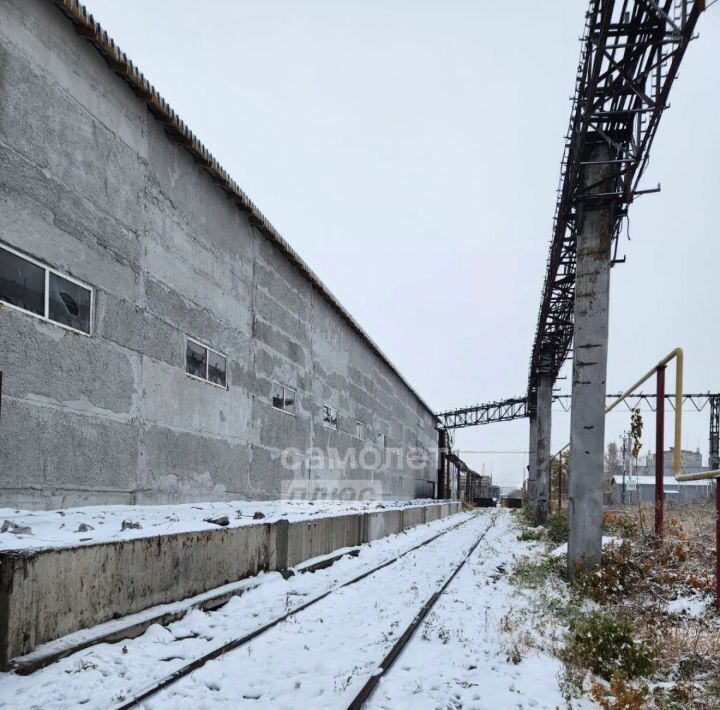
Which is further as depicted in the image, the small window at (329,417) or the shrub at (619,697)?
the small window at (329,417)

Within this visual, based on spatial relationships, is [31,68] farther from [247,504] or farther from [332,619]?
[247,504]

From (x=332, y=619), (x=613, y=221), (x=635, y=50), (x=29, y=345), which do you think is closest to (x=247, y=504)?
(x=332, y=619)

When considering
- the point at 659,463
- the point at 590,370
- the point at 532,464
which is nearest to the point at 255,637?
the point at 659,463

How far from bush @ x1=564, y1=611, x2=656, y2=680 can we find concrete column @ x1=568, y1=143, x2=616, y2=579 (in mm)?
4839

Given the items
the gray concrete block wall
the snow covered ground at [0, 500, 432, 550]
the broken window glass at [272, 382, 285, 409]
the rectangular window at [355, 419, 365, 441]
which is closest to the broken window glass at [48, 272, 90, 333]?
the gray concrete block wall

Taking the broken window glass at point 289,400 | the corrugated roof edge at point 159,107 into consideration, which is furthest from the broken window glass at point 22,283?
the broken window glass at point 289,400

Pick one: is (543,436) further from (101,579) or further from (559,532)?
(101,579)

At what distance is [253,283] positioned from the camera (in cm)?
1248

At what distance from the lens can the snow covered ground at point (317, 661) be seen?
4605 millimetres

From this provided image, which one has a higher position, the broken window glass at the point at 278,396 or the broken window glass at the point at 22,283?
the broken window glass at the point at 22,283

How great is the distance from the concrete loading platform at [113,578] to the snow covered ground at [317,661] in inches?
8.7

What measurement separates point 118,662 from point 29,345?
3359 millimetres

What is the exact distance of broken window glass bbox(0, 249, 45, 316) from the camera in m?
6.39

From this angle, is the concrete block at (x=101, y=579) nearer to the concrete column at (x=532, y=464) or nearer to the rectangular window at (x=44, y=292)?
the rectangular window at (x=44, y=292)
